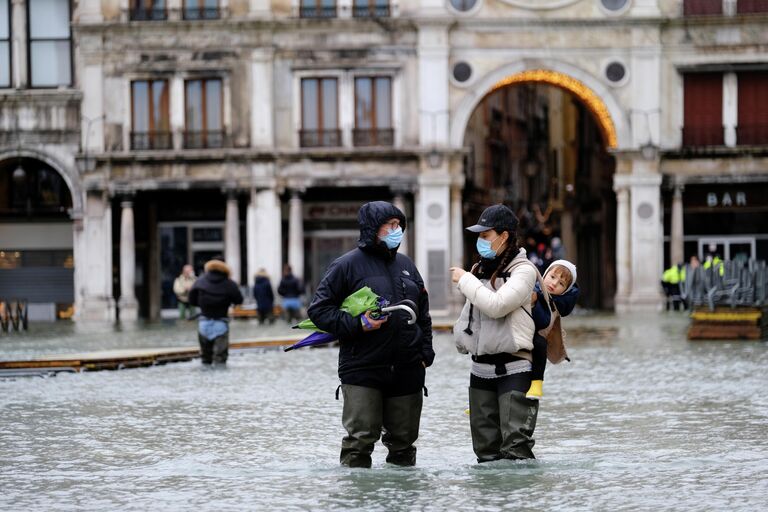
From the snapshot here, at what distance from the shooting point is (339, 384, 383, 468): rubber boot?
10141mm

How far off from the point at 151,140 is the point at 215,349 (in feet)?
74.1

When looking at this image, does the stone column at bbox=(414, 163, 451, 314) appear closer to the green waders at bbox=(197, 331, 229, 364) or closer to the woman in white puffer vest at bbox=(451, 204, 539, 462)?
the green waders at bbox=(197, 331, 229, 364)

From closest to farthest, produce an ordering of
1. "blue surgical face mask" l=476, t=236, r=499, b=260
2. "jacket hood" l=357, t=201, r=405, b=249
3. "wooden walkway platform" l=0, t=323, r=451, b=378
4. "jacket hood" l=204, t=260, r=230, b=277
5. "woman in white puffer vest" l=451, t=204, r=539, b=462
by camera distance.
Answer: "woman in white puffer vest" l=451, t=204, r=539, b=462
"jacket hood" l=357, t=201, r=405, b=249
"blue surgical face mask" l=476, t=236, r=499, b=260
"wooden walkway platform" l=0, t=323, r=451, b=378
"jacket hood" l=204, t=260, r=230, b=277

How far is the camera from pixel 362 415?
10148 mm

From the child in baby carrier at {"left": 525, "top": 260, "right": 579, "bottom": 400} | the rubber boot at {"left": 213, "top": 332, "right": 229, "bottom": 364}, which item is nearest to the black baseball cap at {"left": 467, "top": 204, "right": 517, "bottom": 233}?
the child in baby carrier at {"left": 525, "top": 260, "right": 579, "bottom": 400}

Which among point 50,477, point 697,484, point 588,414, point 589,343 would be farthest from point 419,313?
point 589,343

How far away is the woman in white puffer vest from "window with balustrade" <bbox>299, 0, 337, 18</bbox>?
35.2 m

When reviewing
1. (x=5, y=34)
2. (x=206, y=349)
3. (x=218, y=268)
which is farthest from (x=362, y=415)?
(x=5, y=34)

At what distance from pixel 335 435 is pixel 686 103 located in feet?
109

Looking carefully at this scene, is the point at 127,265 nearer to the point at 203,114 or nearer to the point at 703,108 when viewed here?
the point at 203,114

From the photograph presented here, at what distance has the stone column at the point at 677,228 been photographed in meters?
45.1

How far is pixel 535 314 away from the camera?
1051 cm

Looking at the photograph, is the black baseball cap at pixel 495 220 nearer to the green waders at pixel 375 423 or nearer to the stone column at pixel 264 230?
the green waders at pixel 375 423

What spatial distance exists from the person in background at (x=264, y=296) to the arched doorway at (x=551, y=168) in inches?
290
